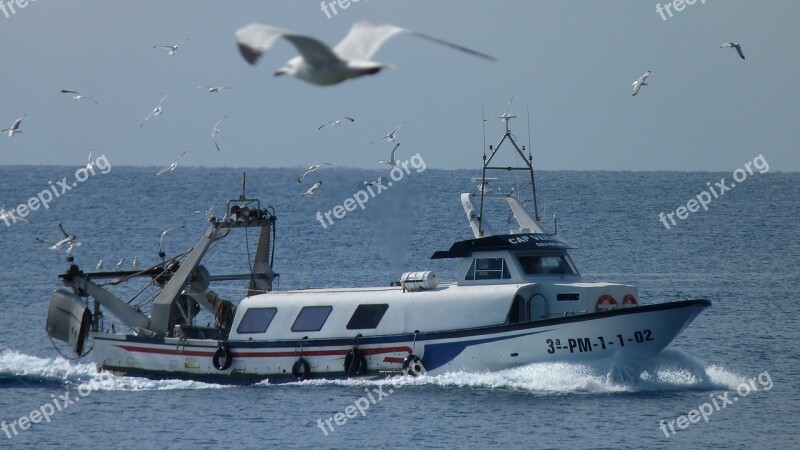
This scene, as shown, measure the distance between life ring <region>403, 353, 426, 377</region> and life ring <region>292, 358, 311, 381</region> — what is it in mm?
2437

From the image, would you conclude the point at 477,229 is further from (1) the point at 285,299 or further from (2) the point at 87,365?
(2) the point at 87,365

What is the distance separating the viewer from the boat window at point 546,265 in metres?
32.3

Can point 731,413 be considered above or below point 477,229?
below

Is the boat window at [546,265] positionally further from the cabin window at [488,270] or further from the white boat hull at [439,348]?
the white boat hull at [439,348]

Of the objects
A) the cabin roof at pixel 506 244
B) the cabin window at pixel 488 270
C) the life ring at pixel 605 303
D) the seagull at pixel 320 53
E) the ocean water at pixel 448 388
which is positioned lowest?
the ocean water at pixel 448 388

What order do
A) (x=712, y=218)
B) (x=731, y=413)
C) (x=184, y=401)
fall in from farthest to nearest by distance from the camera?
(x=712, y=218)
(x=184, y=401)
(x=731, y=413)

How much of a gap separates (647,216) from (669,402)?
2997 inches

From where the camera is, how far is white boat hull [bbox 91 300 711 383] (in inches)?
1198

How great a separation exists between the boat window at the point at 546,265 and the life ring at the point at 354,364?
4172mm

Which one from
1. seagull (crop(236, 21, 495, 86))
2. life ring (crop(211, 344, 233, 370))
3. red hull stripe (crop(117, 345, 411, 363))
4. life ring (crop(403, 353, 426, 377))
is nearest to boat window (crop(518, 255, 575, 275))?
life ring (crop(403, 353, 426, 377))

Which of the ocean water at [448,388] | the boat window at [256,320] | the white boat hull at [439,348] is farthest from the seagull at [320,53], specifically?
the boat window at [256,320]

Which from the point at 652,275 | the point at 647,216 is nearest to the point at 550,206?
the point at 647,216

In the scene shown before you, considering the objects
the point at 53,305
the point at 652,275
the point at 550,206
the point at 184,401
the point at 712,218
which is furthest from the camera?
the point at 550,206

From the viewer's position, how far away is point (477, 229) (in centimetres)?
3384
